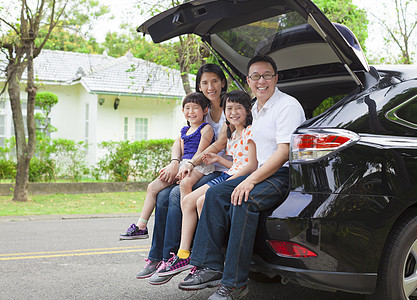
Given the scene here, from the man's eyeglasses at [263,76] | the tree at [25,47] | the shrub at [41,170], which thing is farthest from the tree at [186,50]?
the man's eyeglasses at [263,76]

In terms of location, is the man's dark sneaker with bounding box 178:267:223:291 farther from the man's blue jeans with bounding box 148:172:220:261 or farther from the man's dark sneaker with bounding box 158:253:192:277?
the man's blue jeans with bounding box 148:172:220:261

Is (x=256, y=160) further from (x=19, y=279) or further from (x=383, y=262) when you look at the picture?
(x=19, y=279)

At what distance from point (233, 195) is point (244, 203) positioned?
0.12 m

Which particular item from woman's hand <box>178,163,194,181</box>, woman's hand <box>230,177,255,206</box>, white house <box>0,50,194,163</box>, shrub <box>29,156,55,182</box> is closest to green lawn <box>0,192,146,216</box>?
shrub <box>29,156,55,182</box>

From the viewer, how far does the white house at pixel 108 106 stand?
19.6 metres

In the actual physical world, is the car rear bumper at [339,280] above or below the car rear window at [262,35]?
below

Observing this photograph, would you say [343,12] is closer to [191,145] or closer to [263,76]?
[191,145]

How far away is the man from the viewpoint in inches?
137

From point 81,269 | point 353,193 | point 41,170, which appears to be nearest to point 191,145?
point 353,193

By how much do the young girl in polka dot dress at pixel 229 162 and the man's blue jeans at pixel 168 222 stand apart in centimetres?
13

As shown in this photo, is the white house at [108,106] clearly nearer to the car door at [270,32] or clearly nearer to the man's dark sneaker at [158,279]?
the car door at [270,32]

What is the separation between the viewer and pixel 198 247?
3713mm

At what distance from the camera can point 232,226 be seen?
352cm

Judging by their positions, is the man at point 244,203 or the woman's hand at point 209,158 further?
the woman's hand at point 209,158
